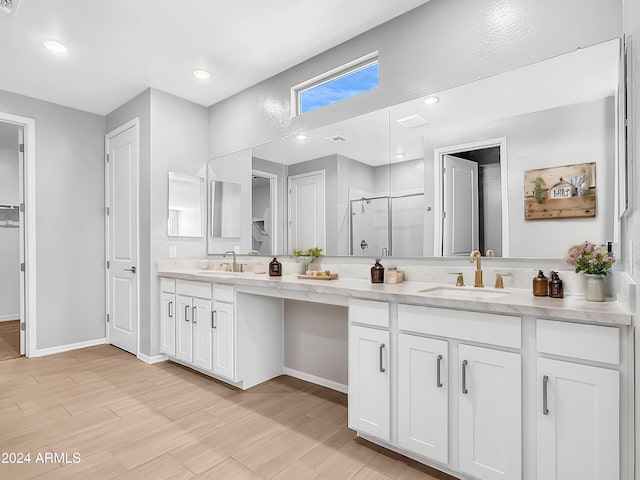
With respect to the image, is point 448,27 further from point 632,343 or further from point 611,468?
point 611,468

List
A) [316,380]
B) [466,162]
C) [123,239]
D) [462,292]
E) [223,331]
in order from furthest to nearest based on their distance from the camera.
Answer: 1. [123,239]
2. [316,380]
3. [223,331]
4. [466,162]
5. [462,292]

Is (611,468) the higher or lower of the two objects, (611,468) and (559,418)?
the lower

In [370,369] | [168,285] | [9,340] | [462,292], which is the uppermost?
[462,292]

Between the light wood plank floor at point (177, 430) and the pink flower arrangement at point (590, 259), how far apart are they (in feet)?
3.88

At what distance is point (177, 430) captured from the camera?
7.51 feet

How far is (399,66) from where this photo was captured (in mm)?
2559

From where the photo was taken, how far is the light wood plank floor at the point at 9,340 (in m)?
3.91

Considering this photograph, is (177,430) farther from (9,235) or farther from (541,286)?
(9,235)

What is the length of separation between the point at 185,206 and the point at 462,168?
283 cm

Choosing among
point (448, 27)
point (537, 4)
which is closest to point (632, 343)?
point (537, 4)

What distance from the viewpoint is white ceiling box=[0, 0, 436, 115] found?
8.13 ft

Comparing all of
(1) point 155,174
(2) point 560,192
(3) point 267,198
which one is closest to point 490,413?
(2) point 560,192

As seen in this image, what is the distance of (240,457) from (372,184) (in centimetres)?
189

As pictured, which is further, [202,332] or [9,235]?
[9,235]
